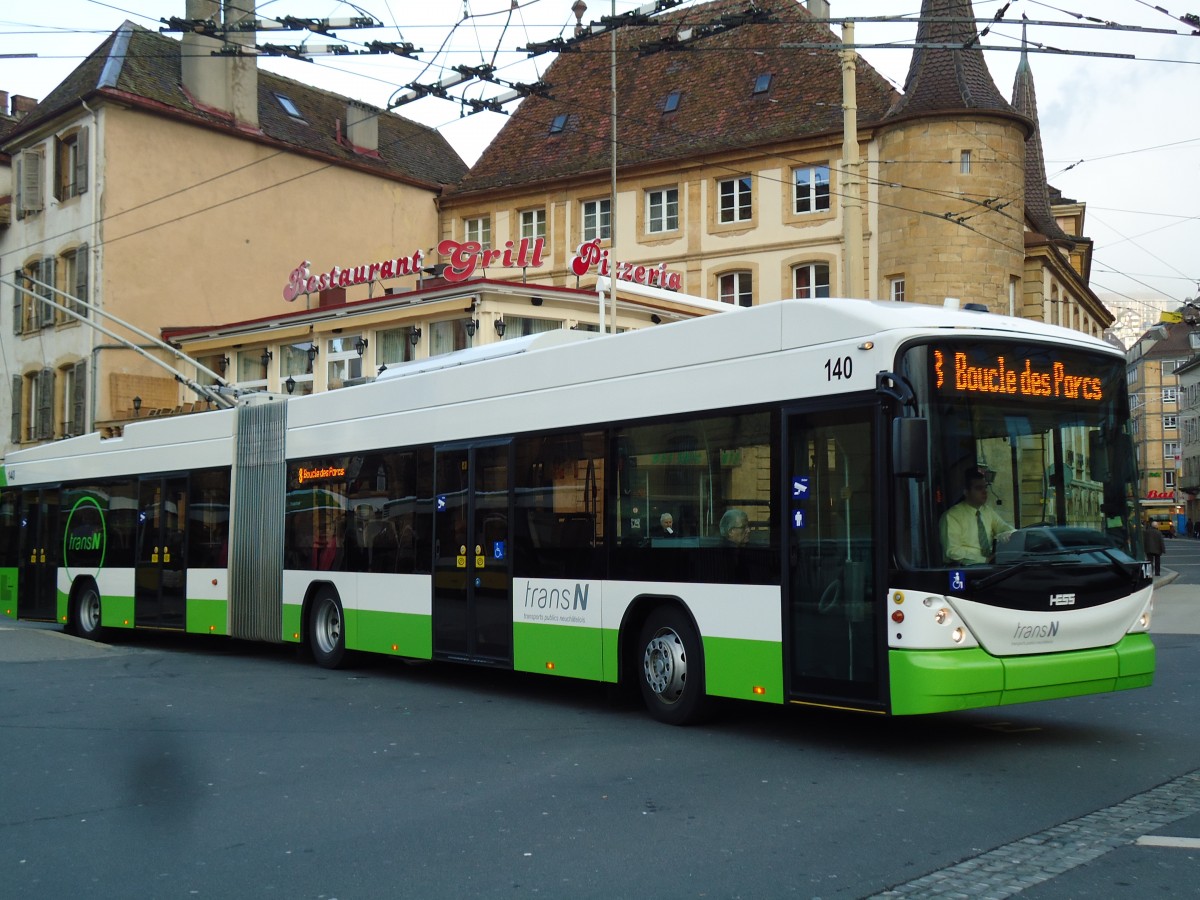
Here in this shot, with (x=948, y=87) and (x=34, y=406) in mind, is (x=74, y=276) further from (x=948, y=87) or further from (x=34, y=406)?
(x=948, y=87)

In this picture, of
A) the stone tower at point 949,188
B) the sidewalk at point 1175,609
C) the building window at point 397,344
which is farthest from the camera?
the stone tower at point 949,188

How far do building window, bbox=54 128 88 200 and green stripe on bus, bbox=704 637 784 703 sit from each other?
3308 centimetres

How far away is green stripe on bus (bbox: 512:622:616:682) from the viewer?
1123 cm

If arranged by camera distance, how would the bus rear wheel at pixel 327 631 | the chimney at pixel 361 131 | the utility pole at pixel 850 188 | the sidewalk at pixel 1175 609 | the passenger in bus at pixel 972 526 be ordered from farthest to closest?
the chimney at pixel 361 131
the sidewalk at pixel 1175 609
the utility pole at pixel 850 188
the bus rear wheel at pixel 327 631
the passenger in bus at pixel 972 526

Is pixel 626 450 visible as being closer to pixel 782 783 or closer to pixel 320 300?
pixel 782 783

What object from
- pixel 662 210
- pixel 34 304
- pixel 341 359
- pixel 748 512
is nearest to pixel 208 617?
pixel 748 512

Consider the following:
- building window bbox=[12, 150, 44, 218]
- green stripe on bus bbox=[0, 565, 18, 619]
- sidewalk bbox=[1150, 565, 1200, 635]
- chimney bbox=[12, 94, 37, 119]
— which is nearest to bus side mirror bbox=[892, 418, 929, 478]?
sidewalk bbox=[1150, 565, 1200, 635]

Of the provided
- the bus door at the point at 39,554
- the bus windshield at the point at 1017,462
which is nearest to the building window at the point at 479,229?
the bus door at the point at 39,554

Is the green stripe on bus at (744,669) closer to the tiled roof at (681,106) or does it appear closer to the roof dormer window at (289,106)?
the tiled roof at (681,106)

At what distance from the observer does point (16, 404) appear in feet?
139

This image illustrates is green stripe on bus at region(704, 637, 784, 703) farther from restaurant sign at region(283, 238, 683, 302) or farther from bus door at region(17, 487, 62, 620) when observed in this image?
restaurant sign at region(283, 238, 683, 302)

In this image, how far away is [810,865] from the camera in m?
6.21

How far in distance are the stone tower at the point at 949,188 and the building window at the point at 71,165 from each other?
21496 mm

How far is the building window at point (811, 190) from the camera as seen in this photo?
3809cm
